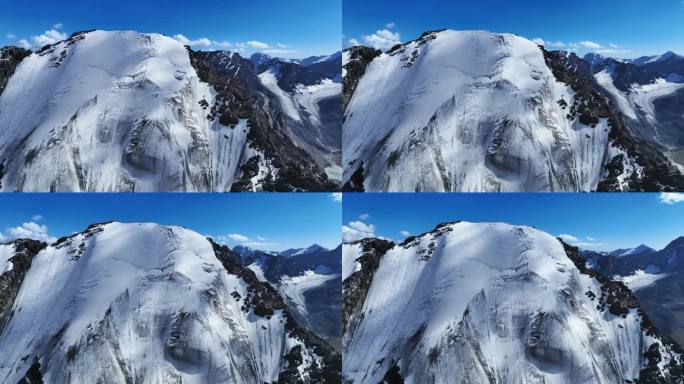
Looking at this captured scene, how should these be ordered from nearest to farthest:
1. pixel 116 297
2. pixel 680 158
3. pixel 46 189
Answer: pixel 116 297 → pixel 46 189 → pixel 680 158

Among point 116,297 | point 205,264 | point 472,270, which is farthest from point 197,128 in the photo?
point 472,270

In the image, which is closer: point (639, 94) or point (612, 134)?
point (612, 134)

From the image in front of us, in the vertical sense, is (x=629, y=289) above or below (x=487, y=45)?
below

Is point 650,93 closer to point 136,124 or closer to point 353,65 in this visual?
point 353,65

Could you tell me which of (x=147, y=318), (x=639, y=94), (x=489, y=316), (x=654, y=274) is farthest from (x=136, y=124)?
(x=639, y=94)

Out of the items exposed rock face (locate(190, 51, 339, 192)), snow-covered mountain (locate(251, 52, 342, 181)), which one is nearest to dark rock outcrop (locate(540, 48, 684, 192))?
snow-covered mountain (locate(251, 52, 342, 181))

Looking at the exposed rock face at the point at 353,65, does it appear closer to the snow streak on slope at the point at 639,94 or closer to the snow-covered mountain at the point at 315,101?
the snow-covered mountain at the point at 315,101

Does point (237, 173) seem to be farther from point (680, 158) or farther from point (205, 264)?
point (680, 158)
